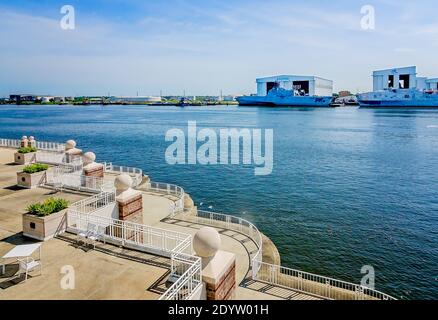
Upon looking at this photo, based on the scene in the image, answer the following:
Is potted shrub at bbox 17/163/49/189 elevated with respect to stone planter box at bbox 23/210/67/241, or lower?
elevated

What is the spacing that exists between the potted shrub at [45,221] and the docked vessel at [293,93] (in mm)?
177412

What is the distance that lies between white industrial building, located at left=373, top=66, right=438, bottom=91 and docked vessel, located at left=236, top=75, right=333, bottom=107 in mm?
25146

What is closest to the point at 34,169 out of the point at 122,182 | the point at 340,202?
the point at 122,182

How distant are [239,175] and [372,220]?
15261 millimetres

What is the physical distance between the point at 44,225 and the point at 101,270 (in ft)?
11.2

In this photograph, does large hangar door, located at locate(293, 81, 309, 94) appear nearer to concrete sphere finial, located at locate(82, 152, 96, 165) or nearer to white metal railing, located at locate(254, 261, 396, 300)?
concrete sphere finial, located at locate(82, 152, 96, 165)

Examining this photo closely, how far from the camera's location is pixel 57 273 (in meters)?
9.53

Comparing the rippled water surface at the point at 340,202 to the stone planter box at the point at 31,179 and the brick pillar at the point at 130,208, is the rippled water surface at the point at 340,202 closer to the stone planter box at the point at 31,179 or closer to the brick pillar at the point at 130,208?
the brick pillar at the point at 130,208

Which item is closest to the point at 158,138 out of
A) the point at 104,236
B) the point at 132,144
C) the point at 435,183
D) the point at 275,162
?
the point at 132,144

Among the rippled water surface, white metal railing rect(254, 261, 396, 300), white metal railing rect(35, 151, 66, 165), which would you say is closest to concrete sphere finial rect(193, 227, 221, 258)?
white metal railing rect(254, 261, 396, 300)

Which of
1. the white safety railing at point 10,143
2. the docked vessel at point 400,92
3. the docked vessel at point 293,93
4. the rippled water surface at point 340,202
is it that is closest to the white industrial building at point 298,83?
the docked vessel at point 293,93

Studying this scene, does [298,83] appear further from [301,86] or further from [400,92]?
[400,92]

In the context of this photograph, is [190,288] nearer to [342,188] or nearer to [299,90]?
[342,188]

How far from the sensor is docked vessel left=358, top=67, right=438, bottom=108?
526 feet
